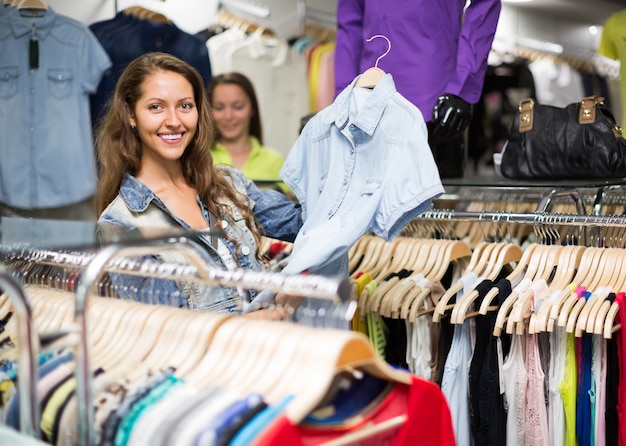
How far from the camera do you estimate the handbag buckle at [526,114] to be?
9.86 feet

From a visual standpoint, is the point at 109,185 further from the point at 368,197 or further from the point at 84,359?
the point at 84,359

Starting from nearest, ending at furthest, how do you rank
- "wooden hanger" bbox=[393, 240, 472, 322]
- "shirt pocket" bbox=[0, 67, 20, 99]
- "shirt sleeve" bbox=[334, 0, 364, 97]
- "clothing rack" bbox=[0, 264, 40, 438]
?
"clothing rack" bbox=[0, 264, 40, 438]
"wooden hanger" bbox=[393, 240, 472, 322]
"shirt sleeve" bbox=[334, 0, 364, 97]
"shirt pocket" bbox=[0, 67, 20, 99]

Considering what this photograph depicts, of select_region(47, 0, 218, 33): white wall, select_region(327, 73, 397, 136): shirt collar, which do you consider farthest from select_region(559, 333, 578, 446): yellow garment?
select_region(47, 0, 218, 33): white wall

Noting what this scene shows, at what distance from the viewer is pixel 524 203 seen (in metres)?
4.19

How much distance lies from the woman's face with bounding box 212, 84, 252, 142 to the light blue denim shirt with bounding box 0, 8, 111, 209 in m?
0.64

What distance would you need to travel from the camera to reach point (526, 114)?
302 cm

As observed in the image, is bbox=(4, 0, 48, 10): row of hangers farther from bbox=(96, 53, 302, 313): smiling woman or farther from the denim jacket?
the denim jacket

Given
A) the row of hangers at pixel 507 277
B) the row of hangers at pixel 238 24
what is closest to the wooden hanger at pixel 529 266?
the row of hangers at pixel 507 277

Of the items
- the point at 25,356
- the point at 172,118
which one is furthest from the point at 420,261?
the point at 25,356

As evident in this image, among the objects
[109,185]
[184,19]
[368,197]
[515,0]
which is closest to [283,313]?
[368,197]

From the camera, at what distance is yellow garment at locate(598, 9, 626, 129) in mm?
4148

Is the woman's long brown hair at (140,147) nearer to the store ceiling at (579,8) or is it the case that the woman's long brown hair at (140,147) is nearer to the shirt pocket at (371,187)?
the shirt pocket at (371,187)

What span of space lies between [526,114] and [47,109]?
2.12m

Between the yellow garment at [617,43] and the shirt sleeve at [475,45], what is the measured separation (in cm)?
135
